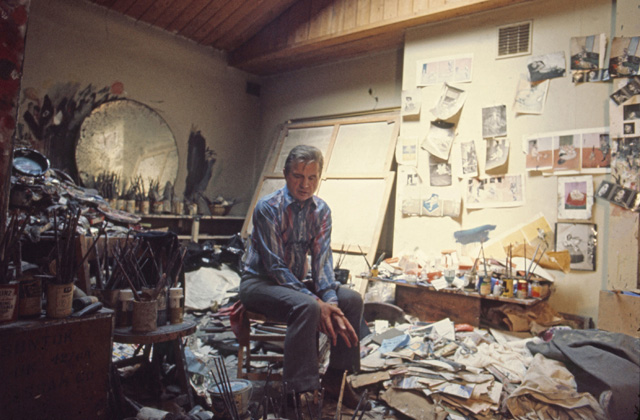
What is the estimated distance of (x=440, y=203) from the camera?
13.0 ft

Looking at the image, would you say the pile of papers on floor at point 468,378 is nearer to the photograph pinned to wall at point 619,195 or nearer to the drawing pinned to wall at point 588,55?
the photograph pinned to wall at point 619,195

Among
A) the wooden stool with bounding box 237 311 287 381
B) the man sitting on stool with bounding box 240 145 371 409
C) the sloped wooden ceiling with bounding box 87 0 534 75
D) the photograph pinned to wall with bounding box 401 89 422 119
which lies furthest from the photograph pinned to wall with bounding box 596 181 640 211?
the wooden stool with bounding box 237 311 287 381

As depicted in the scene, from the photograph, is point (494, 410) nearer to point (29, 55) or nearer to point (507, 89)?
point (507, 89)

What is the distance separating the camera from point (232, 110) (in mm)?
6328

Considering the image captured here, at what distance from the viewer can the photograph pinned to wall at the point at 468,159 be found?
3.80 m

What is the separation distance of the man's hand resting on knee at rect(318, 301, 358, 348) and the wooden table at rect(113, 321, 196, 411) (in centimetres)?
69

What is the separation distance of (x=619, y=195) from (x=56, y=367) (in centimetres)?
373

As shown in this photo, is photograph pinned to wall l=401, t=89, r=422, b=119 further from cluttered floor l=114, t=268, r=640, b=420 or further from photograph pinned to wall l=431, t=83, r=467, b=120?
cluttered floor l=114, t=268, r=640, b=420

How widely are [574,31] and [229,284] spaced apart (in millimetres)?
4085

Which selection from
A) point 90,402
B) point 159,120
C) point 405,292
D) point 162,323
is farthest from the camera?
point 159,120

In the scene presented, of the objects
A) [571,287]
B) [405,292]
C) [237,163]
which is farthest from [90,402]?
[237,163]

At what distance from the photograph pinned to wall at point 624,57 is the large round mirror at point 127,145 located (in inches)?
195

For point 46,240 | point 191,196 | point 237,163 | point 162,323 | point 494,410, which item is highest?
point 237,163

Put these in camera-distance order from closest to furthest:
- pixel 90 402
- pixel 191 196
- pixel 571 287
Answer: pixel 90 402 < pixel 571 287 < pixel 191 196
